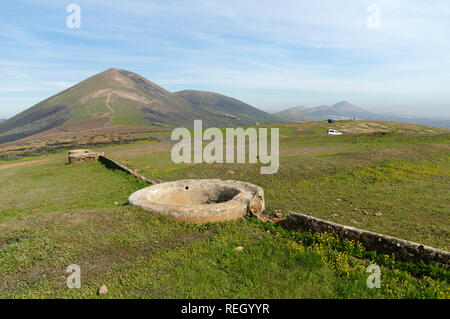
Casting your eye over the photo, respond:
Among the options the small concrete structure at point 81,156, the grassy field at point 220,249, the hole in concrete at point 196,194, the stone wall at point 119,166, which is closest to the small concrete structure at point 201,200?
the hole in concrete at point 196,194

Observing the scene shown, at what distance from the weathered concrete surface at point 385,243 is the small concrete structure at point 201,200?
2.48m

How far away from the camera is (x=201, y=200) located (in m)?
13.5

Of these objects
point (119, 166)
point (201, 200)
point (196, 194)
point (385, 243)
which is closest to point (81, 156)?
point (119, 166)

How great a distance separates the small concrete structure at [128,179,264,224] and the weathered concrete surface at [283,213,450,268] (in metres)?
2.48

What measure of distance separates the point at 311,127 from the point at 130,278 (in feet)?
218

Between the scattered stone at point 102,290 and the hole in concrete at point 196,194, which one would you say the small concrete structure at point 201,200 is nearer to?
the hole in concrete at point 196,194

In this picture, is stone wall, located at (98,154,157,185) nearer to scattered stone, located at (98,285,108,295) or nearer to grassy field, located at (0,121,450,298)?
grassy field, located at (0,121,450,298)

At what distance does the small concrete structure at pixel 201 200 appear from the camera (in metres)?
9.80

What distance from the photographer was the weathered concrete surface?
6.64 metres

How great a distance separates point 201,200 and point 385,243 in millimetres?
8681

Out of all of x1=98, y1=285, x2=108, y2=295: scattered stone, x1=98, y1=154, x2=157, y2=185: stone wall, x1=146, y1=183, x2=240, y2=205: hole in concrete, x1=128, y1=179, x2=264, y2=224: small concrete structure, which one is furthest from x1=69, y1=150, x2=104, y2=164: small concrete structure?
x1=98, y1=285, x2=108, y2=295: scattered stone

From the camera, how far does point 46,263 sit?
6879mm
